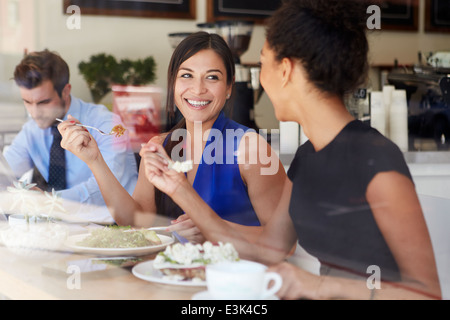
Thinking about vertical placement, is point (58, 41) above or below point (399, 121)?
above

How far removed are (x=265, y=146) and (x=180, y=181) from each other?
0.58 ft

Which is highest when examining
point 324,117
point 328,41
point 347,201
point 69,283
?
point 328,41

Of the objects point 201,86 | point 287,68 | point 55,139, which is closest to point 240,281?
point 287,68

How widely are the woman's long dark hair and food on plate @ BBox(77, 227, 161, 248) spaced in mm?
83

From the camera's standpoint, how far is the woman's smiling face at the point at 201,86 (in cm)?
97

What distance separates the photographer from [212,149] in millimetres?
996

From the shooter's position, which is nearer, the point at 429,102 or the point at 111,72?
the point at 429,102

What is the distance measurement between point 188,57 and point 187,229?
0.97 ft

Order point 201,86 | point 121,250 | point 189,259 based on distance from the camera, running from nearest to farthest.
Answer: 1. point 189,259
2. point 121,250
3. point 201,86

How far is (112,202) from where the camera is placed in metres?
1.06

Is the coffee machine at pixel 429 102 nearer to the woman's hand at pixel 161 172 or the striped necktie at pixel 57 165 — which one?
the woman's hand at pixel 161 172

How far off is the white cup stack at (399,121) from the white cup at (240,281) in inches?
12.0

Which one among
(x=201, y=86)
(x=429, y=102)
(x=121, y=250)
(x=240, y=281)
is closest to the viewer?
(x=240, y=281)

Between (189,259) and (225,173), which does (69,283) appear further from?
(225,173)
